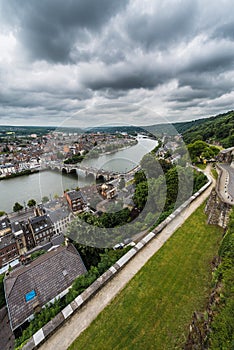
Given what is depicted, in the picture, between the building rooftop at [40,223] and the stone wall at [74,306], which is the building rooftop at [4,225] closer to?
the building rooftop at [40,223]

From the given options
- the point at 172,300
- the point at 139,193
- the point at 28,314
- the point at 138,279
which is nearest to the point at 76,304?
the point at 138,279

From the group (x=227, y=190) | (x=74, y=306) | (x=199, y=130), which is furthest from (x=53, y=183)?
(x=199, y=130)

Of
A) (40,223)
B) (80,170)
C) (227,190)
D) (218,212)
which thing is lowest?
(40,223)

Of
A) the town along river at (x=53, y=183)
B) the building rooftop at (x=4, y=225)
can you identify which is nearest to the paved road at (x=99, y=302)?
the town along river at (x=53, y=183)

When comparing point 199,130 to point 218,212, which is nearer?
point 218,212

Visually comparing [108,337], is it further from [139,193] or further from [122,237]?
[139,193]

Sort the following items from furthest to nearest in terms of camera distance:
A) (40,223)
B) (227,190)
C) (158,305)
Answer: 1. (40,223)
2. (227,190)
3. (158,305)

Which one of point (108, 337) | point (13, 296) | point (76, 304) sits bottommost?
point (13, 296)

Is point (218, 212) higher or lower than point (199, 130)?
lower

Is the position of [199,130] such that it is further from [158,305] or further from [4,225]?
[158,305]
